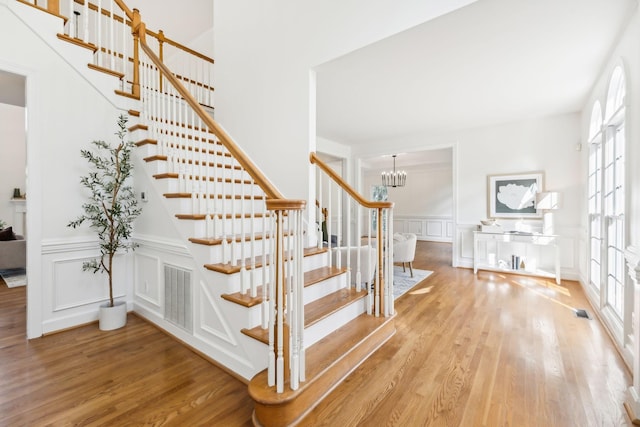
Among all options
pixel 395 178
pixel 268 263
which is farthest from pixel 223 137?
pixel 395 178

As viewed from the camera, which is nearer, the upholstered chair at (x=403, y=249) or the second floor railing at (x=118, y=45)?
the second floor railing at (x=118, y=45)

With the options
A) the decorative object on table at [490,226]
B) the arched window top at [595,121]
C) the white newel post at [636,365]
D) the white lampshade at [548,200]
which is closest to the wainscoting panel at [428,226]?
the decorative object on table at [490,226]

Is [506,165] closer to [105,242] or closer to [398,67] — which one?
[398,67]

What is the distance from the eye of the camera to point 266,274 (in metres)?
2.15

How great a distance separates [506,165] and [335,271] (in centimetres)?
411

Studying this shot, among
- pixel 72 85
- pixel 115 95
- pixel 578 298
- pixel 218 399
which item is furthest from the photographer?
pixel 578 298

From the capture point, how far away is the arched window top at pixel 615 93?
2465mm

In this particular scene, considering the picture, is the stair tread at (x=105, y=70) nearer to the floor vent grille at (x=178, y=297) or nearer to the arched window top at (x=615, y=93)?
the floor vent grille at (x=178, y=297)

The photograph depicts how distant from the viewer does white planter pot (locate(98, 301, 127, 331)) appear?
8.80 feet

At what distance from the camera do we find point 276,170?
3.20 m

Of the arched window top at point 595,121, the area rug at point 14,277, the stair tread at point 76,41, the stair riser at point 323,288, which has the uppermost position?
the stair tread at point 76,41

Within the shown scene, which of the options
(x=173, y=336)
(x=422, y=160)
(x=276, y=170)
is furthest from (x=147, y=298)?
(x=422, y=160)

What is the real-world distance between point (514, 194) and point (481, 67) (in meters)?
2.74

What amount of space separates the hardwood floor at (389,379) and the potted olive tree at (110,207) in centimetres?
33
